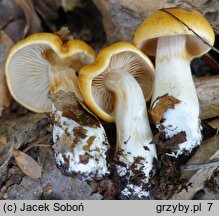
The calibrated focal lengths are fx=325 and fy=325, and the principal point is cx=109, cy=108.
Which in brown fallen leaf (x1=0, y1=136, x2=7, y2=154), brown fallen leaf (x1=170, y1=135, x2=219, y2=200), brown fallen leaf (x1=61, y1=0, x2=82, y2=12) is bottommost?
brown fallen leaf (x1=170, y1=135, x2=219, y2=200)

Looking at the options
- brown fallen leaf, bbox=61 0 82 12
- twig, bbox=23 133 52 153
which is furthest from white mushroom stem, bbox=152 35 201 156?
brown fallen leaf, bbox=61 0 82 12

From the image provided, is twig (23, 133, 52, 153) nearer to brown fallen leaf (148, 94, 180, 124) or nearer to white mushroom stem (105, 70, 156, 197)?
white mushroom stem (105, 70, 156, 197)

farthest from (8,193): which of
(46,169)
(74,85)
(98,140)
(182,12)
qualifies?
(182,12)

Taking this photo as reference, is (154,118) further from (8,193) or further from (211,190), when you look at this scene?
(8,193)

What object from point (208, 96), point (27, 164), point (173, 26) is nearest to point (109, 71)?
point (173, 26)

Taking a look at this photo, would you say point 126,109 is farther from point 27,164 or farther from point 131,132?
point 27,164

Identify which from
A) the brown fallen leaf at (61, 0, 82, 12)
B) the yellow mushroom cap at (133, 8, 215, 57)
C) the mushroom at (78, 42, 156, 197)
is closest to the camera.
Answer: the yellow mushroom cap at (133, 8, 215, 57)
